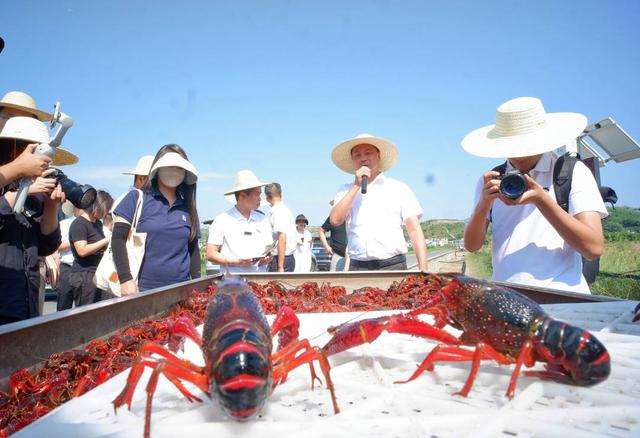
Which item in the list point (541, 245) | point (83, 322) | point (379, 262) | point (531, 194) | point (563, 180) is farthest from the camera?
point (379, 262)

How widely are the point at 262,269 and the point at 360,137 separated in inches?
101

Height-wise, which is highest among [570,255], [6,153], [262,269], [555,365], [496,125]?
[496,125]

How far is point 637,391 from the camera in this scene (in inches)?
51.5

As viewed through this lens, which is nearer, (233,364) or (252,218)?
(233,364)

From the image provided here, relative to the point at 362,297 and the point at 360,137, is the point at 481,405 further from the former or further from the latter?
the point at 360,137

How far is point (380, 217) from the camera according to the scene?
15.4ft

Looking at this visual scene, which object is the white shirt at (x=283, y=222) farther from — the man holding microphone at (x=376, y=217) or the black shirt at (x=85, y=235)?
the black shirt at (x=85, y=235)

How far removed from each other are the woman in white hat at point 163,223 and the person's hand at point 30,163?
0.97m

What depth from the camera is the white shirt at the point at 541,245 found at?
302 centimetres

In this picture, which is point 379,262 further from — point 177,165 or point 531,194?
point 177,165

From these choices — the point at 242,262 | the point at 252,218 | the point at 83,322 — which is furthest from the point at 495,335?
the point at 252,218

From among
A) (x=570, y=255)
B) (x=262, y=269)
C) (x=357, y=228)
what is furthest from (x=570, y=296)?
(x=262, y=269)

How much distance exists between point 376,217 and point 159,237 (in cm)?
243

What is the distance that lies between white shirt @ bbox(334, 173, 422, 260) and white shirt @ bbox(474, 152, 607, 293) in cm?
161
